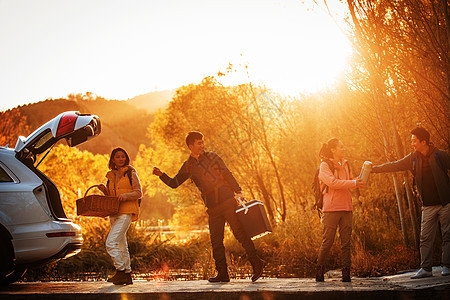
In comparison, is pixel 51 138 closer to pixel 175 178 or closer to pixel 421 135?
pixel 175 178

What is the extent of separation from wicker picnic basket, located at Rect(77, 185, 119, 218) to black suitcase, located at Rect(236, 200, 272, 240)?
5.45 feet

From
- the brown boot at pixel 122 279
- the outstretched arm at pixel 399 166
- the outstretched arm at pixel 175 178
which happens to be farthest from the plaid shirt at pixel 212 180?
the outstretched arm at pixel 399 166

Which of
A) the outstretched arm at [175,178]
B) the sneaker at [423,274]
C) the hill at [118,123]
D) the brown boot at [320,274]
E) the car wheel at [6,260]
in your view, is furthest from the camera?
the hill at [118,123]

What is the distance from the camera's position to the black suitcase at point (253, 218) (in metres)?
7.38

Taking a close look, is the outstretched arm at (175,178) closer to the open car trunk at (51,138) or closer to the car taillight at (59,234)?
the open car trunk at (51,138)

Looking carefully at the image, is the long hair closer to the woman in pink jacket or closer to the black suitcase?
the woman in pink jacket

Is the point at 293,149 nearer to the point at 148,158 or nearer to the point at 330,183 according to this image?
the point at 330,183

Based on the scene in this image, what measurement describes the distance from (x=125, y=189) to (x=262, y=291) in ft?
8.20

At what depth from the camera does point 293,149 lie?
68.2ft

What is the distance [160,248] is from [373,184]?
254 inches

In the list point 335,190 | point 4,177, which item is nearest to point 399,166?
point 335,190

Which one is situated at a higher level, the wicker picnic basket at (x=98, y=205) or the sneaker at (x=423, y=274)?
the wicker picnic basket at (x=98, y=205)

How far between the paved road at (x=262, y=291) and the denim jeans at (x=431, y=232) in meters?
0.26

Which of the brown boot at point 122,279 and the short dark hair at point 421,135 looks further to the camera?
the brown boot at point 122,279
